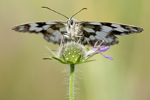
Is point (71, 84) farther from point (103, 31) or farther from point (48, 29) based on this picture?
point (48, 29)

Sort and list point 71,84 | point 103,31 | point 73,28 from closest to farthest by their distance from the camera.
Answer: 1. point 71,84
2. point 73,28
3. point 103,31

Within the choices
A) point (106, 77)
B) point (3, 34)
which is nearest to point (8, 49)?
point (3, 34)

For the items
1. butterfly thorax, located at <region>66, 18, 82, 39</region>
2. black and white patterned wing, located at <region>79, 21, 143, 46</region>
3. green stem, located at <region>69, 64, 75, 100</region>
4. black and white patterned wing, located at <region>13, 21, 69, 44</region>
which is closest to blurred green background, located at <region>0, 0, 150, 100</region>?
black and white patterned wing, located at <region>79, 21, 143, 46</region>

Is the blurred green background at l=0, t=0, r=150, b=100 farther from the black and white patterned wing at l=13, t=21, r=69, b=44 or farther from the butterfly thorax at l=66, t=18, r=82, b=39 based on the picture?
the butterfly thorax at l=66, t=18, r=82, b=39

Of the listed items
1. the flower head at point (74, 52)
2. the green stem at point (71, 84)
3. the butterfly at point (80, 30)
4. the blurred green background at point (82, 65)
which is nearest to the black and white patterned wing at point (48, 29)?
the butterfly at point (80, 30)

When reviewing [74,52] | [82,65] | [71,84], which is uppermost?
[74,52]

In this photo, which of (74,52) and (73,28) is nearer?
(74,52)

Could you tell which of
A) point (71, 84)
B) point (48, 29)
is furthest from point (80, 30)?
point (71, 84)

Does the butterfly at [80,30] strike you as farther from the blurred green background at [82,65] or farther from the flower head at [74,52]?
the blurred green background at [82,65]
